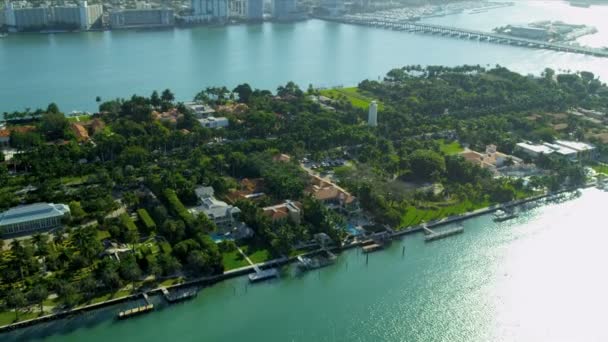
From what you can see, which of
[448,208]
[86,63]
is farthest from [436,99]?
[86,63]

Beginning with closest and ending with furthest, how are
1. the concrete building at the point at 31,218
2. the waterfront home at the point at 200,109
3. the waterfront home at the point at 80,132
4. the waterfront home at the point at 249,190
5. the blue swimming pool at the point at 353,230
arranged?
the concrete building at the point at 31,218 < the blue swimming pool at the point at 353,230 < the waterfront home at the point at 249,190 < the waterfront home at the point at 80,132 < the waterfront home at the point at 200,109

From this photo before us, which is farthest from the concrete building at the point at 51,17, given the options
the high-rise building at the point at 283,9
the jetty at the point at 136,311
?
the jetty at the point at 136,311

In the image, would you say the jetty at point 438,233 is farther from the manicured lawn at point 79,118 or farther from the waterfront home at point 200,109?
the manicured lawn at point 79,118

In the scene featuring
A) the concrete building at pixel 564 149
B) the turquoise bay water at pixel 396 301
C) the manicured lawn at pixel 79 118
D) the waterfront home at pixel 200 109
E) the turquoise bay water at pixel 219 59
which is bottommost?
the turquoise bay water at pixel 396 301

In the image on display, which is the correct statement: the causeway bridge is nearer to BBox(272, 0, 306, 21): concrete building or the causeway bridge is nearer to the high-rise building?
BBox(272, 0, 306, 21): concrete building

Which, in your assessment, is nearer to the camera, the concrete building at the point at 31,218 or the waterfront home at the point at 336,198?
the concrete building at the point at 31,218

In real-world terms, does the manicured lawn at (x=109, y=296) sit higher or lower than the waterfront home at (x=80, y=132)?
lower

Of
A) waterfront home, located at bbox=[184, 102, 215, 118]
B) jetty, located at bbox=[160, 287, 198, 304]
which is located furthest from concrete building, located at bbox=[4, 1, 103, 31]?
jetty, located at bbox=[160, 287, 198, 304]

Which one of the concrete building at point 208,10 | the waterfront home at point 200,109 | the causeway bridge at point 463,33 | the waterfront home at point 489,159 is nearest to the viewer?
the waterfront home at point 489,159
